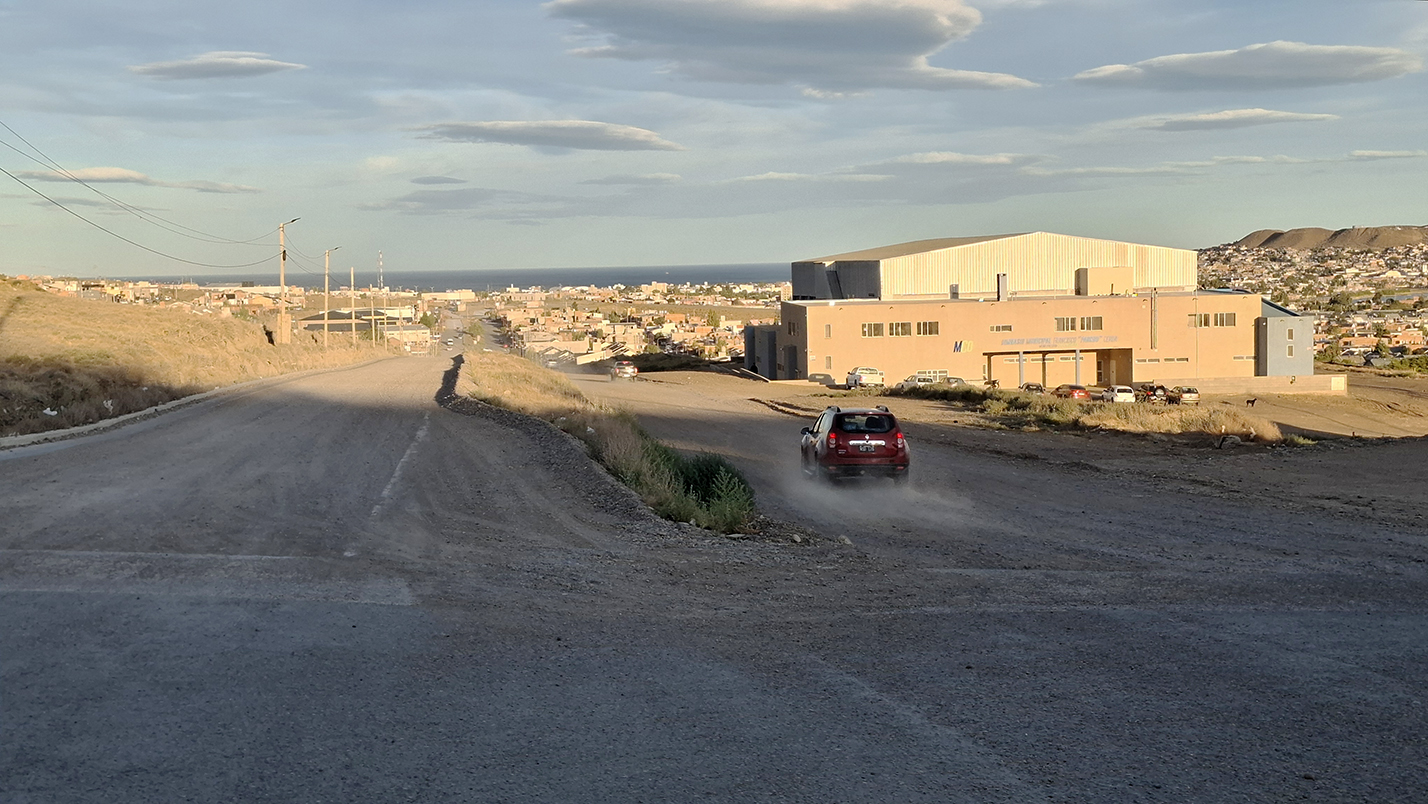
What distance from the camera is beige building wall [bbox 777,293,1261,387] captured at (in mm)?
75875

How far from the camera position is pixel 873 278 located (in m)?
91.4

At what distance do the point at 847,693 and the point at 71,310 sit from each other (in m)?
50.2

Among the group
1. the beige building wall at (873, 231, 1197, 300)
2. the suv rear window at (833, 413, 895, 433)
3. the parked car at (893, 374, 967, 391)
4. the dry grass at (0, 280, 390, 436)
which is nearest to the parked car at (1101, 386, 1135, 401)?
the parked car at (893, 374, 967, 391)

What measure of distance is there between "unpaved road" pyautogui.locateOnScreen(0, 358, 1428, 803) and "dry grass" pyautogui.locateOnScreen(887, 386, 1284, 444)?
17.9 metres

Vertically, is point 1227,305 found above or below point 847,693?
above

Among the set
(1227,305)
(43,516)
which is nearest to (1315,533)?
(43,516)

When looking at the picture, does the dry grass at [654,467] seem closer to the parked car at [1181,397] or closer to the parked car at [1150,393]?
the parked car at [1181,397]

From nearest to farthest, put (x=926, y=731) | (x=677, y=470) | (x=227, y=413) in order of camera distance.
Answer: (x=926, y=731)
(x=677, y=470)
(x=227, y=413)

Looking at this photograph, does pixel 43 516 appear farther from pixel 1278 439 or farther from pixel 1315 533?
pixel 1278 439

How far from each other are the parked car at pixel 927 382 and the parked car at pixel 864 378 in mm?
1287

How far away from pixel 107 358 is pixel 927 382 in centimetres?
4611

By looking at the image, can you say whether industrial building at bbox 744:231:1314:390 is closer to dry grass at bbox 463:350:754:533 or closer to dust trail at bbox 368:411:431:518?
dry grass at bbox 463:350:754:533

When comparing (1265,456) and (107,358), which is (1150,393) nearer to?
(1265,456)

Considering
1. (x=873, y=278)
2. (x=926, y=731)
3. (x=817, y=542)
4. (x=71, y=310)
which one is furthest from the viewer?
(x=873, y=278)
